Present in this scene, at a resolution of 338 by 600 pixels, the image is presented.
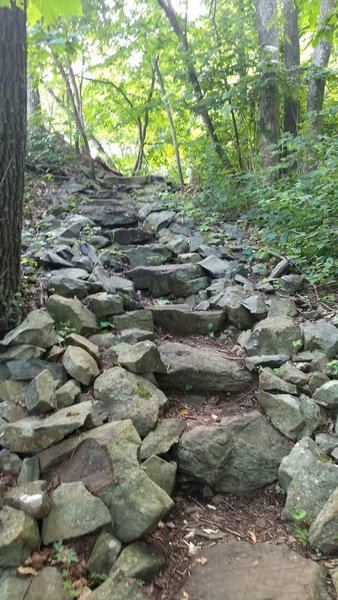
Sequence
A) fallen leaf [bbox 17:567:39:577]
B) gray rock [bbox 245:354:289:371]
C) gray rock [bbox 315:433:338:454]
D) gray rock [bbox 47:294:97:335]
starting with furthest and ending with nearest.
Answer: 1. gray rock [bbox 47:294:97:335]
2. gray rock [bbox 245:354:289:371]
3. gray rock [bbox 315:433:338:454]
4. fallen leaf [bbox 17:567:39:577]

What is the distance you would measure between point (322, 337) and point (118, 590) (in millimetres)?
2796

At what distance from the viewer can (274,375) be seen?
12.2 ft

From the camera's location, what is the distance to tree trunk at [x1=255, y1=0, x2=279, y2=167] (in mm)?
7680

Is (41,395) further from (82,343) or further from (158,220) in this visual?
(158,220)

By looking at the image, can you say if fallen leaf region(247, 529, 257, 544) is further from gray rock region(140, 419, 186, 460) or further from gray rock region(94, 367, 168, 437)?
gray rock region(94, 367, 168, 437)

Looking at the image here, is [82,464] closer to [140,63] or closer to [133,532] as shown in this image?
[133,532]

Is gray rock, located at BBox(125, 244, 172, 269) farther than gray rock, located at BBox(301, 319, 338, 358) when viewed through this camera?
Yes

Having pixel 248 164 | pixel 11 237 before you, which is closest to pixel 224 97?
pixel 248 164

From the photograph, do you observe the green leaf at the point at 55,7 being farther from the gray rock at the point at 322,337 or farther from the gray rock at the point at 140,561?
the gray rock at the point at 322,337

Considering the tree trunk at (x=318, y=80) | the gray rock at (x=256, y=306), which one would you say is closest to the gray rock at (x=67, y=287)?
the gray rock at (x=256, y=306)

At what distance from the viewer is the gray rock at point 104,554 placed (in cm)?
234

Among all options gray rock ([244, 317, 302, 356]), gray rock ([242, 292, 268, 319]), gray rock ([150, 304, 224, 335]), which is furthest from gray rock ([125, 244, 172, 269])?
gray rock ([244, 317, 302, 356])

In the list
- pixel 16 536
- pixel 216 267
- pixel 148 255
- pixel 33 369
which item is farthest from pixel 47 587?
pixel 148 255

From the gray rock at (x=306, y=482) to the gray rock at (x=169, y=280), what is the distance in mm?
2824
